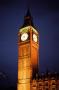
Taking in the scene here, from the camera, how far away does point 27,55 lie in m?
57.2

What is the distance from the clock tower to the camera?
55375 millimetres

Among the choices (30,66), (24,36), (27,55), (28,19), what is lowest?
(30,66)

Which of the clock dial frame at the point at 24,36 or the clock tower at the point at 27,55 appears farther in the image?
the clock dial frame at the point at 24,36

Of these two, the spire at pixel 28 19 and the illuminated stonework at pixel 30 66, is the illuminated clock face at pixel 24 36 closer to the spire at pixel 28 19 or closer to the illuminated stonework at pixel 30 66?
the illuminated stonework at pixel 30 66

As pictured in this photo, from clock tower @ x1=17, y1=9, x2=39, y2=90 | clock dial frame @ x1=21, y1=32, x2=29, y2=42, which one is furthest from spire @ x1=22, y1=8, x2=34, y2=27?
clock dial frame @ x1=21, y1=32, x2=29, y2=42

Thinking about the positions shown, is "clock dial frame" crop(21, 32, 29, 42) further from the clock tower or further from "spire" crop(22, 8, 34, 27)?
"spire" crop(22, 8, 34, 27)

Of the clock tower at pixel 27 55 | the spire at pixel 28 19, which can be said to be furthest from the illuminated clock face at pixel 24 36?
the spire at pixel 28 19

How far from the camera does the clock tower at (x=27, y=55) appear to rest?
5538 centimetres

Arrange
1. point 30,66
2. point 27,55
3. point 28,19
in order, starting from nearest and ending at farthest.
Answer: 1. point 30,66
2. point 27,55
3. point 28,19

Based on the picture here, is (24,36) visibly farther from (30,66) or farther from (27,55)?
(30,66)

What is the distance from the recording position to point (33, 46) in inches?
2307

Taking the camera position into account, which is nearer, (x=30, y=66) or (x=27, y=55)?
(x=30, y=66)

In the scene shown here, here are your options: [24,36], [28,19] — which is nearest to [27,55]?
[24,36]

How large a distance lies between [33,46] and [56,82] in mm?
11802
